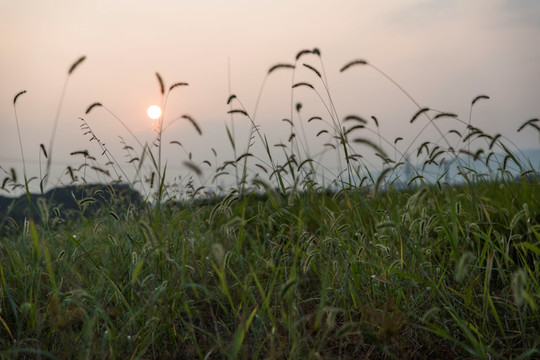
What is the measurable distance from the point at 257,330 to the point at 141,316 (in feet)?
2.13

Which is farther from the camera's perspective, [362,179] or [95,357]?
[362,179]

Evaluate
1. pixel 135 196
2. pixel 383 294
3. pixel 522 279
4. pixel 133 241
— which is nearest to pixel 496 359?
pixel 383 294

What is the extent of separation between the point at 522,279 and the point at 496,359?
779 mm

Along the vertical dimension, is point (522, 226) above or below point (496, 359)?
above

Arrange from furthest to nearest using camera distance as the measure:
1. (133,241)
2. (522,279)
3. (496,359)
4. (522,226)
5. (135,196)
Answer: (135,196) < (522,226) < (133,241) < (496,359) < (522,279)

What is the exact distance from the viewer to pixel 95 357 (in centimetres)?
241

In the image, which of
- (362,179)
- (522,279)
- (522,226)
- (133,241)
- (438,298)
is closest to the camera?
(522,279)

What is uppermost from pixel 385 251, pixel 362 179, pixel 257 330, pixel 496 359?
pixel 362 179

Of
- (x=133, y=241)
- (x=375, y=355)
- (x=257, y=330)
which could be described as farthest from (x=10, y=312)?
(x=375, y=355)

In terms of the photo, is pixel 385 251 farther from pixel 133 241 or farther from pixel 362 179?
pixel 133 241

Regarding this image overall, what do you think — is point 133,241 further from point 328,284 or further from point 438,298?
point 438,298

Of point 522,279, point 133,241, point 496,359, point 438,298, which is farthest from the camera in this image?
point 133,241

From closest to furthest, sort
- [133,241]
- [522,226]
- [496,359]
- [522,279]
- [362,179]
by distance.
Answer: [522,279] → [496,359] → [133,241] → [362,179] → [522,226]

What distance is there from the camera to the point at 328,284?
9.50 feet
